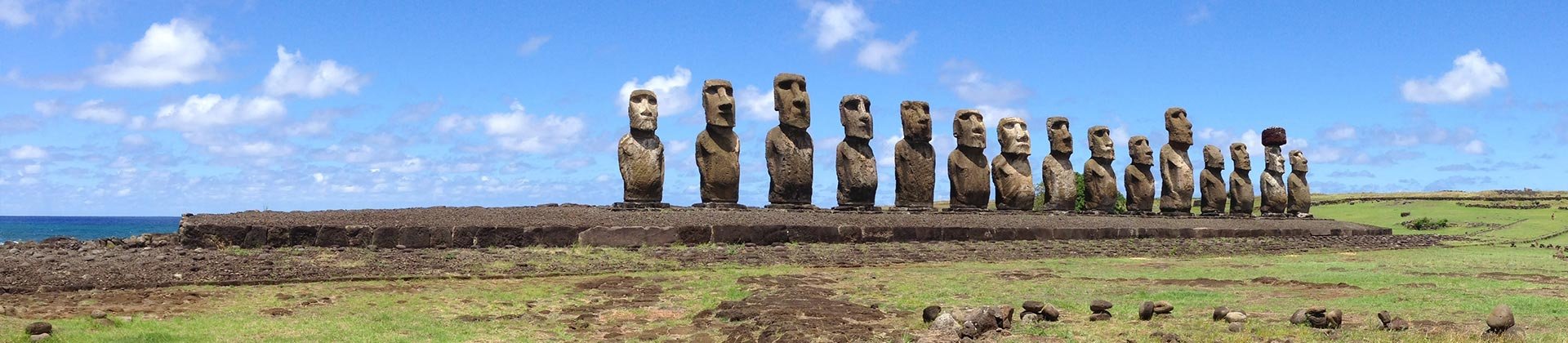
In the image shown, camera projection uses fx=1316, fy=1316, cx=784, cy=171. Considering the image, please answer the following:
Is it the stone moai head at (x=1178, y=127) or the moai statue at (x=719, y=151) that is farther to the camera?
the stone moai head at (x=1178, y=127)

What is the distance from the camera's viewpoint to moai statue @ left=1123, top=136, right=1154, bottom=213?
33.0m

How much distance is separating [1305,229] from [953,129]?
844 centimetres

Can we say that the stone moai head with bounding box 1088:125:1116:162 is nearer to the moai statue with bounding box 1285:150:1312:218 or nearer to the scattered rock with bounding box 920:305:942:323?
the moai statue with bounding box 1285:150:1312:218

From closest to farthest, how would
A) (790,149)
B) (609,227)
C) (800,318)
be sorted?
(800,318) → (609,227) → (790,149)

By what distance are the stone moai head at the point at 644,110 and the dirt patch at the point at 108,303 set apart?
11.9 meters

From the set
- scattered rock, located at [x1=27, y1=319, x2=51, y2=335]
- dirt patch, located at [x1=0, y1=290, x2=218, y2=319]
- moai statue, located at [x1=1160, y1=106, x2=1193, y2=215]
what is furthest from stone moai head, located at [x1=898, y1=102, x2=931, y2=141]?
scattered rock, located at [x1=27, y1=319, x2=51, y2=335]

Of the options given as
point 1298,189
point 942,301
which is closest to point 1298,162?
point 1298,189

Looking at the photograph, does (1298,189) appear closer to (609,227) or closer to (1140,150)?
(1140,150)

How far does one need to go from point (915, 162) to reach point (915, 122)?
2.72 ft

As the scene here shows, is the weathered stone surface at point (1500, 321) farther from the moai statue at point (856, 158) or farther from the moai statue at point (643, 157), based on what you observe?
the moai statue at point (856, 158)

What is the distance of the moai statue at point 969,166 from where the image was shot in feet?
92.3

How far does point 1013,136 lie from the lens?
29906 mm

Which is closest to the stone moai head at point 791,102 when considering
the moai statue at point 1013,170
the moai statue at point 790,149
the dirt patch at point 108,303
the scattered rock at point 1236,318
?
the moai statue at point 790,149

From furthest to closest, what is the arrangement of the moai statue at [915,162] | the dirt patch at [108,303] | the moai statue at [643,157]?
1. the moai statue at [915,162]
2. the moai statue at [643,157]
3. the dirt patch at [108,303]
